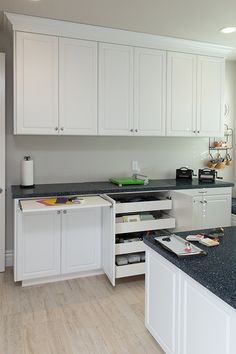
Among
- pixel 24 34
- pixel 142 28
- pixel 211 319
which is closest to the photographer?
pixel 211 319

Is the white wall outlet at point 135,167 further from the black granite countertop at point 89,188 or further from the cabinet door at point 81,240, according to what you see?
the cabinet door at point 81,240

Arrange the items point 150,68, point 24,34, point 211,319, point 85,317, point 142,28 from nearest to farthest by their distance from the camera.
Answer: point 211,319
point 85,317
point 24,34
point 142,28
point 150,68

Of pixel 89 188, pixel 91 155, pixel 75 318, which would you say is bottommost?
pixel 75 318

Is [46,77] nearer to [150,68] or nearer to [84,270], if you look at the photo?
[150,68]

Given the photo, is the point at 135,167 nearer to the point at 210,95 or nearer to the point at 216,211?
the point at 216,211

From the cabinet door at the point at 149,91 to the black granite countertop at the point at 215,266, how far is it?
1871mm

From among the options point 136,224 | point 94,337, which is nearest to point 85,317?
point 94,337

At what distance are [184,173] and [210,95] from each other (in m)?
1.01

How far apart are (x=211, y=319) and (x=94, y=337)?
1.17 metres

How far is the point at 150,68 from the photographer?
3.45 meters

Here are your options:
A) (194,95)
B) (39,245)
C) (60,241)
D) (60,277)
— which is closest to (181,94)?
(194,95)

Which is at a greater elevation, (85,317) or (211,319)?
(211,319)

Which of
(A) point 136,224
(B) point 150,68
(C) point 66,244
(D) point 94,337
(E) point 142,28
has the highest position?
(E) point 142,28

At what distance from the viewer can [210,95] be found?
3814 millimetres
